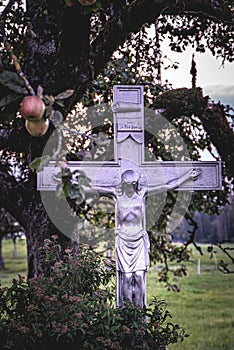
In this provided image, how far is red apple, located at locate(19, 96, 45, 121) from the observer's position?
1385 millimetres

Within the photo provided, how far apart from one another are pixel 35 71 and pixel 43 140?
1.73 ft

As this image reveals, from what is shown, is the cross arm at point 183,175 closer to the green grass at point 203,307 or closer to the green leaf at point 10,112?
the green grass at point 203,307

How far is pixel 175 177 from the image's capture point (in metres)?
4.15

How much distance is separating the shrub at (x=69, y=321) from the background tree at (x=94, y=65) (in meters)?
1.00

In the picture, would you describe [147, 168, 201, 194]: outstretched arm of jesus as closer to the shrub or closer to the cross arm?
the cross arm

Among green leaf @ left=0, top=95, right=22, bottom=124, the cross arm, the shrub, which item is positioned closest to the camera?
green leaf @ left=0, top=95, right=22, bottom=124

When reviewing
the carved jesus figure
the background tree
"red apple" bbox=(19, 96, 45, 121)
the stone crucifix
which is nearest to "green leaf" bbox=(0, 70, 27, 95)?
"red apple" bbox=(19, 96, 45, 121)

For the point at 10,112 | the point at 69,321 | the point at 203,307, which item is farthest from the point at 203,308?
the point at 10,112

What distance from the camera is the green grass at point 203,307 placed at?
7266mm

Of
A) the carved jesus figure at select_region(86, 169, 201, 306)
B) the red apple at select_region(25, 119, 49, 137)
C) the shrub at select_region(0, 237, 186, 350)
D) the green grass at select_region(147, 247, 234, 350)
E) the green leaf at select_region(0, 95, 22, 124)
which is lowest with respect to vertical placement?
the green grass at select_region(147, 247, 234, 350)

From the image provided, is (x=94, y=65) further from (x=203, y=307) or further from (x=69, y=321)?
(x=203, y=307)

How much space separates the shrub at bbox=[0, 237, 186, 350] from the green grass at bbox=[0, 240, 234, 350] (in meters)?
2.66

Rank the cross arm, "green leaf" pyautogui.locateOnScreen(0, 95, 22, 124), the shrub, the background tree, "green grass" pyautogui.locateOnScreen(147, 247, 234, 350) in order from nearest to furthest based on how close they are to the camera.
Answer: "green leaf" pyautogui.locateOnScreen(0, 95, 22, 124), the shrub, the background tree, the cross arm, "green grass" pyautogui.locateOnScreen(147, 247, 234, 350)

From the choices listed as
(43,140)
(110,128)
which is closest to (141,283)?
(43,140)
